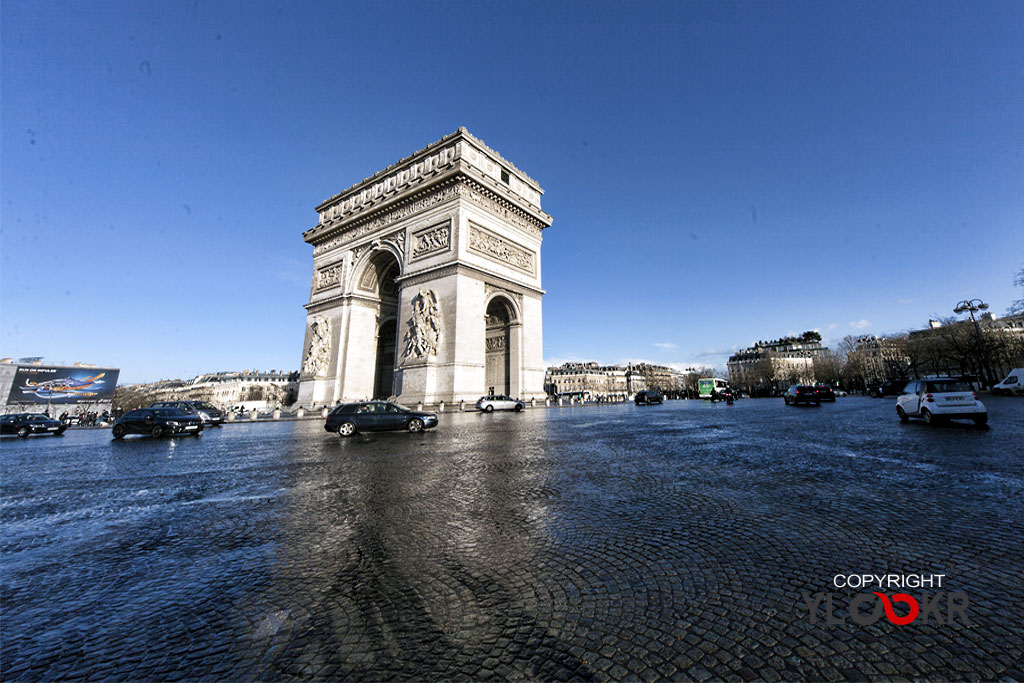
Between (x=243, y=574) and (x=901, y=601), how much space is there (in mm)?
4005

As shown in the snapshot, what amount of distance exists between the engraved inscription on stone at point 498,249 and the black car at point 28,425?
22327mm

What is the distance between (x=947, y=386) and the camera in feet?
34.2

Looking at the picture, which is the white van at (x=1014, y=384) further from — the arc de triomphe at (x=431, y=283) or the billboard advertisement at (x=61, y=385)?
the billboard advertisement at (x=61, y=385)

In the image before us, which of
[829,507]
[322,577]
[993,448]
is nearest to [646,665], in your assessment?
[322,577]

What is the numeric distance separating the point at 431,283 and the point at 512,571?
25.0 metres

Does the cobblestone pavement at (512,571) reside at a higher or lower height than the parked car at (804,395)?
lower

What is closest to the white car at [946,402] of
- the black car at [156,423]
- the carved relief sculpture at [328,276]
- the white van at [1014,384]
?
the black car at [156,423]

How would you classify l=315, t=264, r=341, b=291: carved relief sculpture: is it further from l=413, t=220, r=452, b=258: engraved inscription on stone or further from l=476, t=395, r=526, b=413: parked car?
l=476, t=395, r=526, b=413: parked car

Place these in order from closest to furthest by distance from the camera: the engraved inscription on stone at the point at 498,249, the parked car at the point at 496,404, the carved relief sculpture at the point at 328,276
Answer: the parked car at the point at 496,404 < the engraved inscription on stone at the point at 498,249 < the carved relief sculpture at the point at 328,276

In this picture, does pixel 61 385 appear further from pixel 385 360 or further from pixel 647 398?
pixel 647 398

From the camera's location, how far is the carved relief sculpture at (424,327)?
2564cm

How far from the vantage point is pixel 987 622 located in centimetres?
194

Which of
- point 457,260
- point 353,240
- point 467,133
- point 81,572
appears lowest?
point 81,572

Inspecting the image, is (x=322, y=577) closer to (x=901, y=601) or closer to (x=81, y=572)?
(x=81, y=572)
